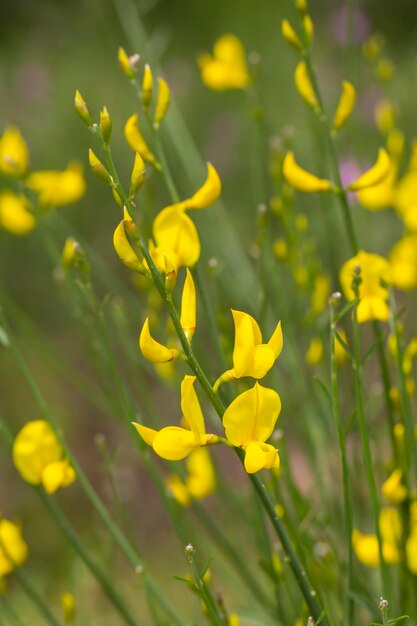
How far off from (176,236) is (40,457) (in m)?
0.21

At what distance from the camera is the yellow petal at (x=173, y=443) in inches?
20.9

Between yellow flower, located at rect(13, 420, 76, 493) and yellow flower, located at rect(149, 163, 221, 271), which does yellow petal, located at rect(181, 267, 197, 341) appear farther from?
yellow flower, located at rect(13, 420, 76, 493)

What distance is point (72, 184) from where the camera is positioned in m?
1.02

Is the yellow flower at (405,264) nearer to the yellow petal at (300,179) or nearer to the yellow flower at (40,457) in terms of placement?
the yellow petal at (300,179)

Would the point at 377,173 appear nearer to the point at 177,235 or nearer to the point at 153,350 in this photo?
the point at 177,235

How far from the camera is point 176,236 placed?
0.68 meters

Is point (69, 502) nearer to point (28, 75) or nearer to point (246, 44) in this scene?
point (246, 44)

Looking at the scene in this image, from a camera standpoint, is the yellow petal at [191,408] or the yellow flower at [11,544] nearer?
the yellow petal at [191,408]

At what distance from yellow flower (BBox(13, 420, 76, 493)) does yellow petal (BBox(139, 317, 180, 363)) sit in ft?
0.71

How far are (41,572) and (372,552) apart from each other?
132cm

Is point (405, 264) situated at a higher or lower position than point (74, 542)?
higher

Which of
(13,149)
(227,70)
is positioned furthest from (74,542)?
(227,70)

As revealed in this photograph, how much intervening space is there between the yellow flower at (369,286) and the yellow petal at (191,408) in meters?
0.21


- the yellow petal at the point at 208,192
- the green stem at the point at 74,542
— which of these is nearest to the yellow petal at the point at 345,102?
the yellow petal at the point at 208,192
